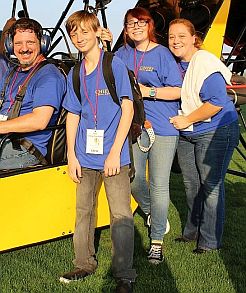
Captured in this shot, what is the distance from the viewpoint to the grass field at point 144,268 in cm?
331

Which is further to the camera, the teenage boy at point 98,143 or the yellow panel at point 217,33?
the yellow panel at point 217,33

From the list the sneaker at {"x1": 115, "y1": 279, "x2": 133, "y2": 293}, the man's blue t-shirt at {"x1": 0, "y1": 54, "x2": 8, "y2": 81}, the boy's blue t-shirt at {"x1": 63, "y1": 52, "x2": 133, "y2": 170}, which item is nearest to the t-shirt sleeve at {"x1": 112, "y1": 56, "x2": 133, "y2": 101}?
the boy's blue t-shirt at {"x1": 63, "y1": 52, "x2": 133, "y2": 170}

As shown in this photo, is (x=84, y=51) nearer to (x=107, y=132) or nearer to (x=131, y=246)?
(x=107, y=132)

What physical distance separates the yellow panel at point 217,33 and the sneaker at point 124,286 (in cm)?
212

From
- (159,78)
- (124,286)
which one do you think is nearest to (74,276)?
(124,286)

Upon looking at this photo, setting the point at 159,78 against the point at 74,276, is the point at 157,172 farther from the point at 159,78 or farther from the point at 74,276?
the point at 74,276

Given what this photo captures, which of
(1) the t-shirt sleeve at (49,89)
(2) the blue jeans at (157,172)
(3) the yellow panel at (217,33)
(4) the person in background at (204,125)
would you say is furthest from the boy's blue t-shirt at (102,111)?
(3) the yellow panel at (217,33)

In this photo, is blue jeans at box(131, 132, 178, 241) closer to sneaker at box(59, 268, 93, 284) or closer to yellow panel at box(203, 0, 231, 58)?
sneaker at box(59, 268, 93, 284)

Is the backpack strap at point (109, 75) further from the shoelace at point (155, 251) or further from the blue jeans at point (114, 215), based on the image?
the shoelace at point (155, 251)

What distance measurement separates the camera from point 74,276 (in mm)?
3373

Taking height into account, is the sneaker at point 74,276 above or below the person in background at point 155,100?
below

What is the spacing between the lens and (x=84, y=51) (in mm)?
3115

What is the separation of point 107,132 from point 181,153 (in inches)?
39.7

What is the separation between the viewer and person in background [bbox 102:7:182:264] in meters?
3.53
